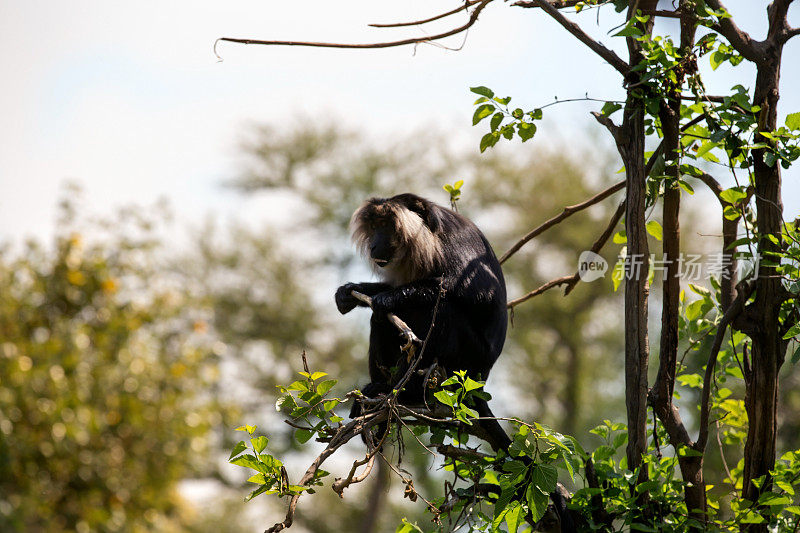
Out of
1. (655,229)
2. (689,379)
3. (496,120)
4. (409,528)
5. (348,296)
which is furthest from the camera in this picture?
(348,296)

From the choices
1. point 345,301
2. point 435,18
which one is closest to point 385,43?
point 435,18

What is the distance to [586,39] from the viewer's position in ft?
9.52

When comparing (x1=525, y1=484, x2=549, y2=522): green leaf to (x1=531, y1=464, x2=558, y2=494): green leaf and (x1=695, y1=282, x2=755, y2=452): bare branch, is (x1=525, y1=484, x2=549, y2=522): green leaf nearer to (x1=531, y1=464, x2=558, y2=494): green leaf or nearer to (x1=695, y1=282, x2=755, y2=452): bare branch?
(x1=531, y1=464, x2=558, y2=494): green leaf

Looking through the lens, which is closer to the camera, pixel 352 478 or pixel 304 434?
pixel 352 478

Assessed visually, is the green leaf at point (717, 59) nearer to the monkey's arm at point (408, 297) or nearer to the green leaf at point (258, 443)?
the monkey's arm at point (408, 297)

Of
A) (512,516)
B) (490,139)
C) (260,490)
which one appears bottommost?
(512,516)

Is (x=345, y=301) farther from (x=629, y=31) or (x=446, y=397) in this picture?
(x=629, y=31)

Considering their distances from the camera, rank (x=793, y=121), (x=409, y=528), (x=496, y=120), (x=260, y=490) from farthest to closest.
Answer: (x=496, y=120), (x=409, y=528), (x=793, y=121), (x=260, y=490)

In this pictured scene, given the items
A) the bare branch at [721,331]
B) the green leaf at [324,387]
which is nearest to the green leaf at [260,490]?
the green leaf at [324,387]

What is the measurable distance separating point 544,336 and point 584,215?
134 inches

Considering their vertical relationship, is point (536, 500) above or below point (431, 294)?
below

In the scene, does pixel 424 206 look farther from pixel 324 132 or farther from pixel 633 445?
pixel 324 132

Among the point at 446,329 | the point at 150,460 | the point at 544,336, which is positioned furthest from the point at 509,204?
the point at 446,329

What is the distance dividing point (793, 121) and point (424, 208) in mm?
1919
